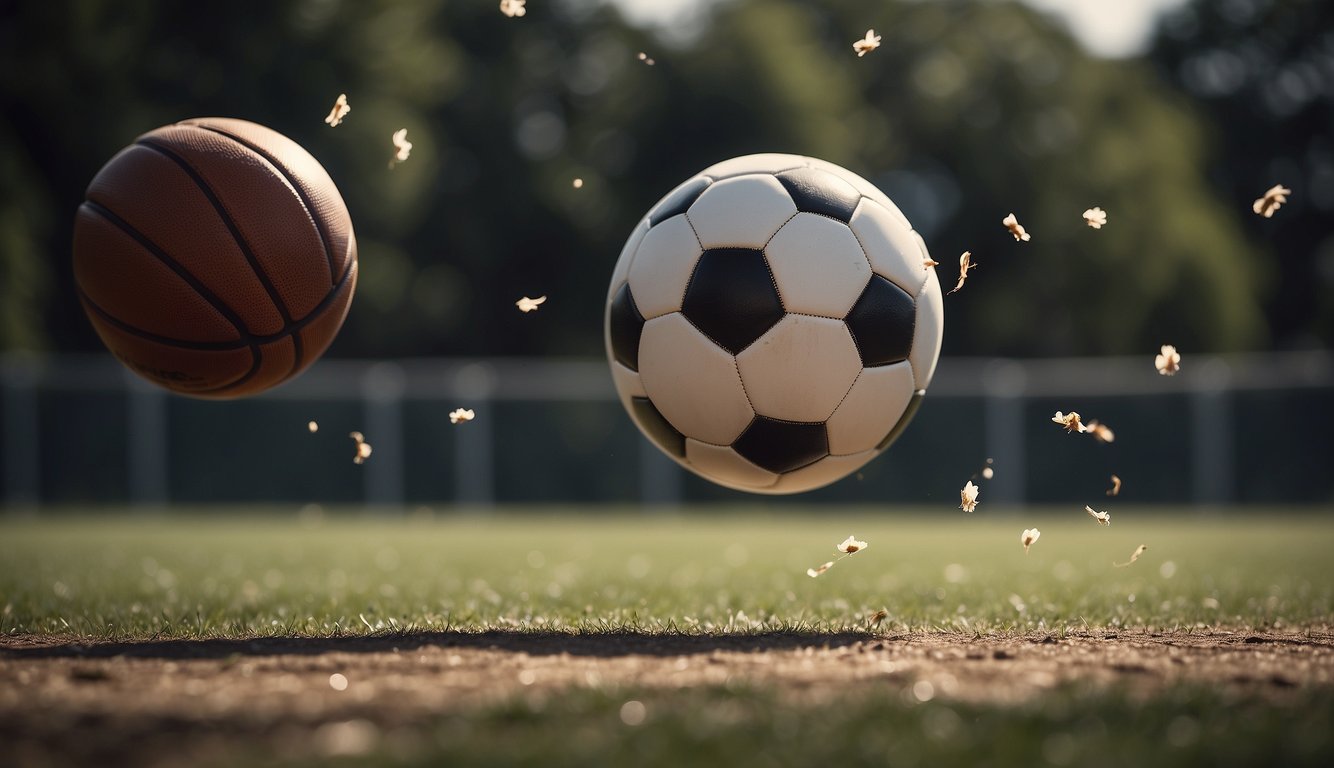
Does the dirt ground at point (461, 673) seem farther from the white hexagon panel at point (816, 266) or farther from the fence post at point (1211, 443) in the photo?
the fence post at point (1211, 443)

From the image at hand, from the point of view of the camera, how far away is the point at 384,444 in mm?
23656

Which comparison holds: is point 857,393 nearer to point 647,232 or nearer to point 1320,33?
point 647,232

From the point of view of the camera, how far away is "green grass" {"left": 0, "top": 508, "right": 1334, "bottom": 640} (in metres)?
6.54

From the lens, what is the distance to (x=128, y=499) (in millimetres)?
22531

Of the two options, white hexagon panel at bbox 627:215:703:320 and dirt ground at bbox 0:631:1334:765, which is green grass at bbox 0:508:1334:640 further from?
white hexagon panel at bbox 627:215:703:320

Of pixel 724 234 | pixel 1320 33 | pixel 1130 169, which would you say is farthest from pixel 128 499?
pixel 1320 33

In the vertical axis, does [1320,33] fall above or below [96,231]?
above

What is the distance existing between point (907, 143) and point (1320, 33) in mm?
21188

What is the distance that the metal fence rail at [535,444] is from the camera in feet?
73.3

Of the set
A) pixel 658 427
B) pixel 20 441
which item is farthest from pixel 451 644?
pixel 20 441

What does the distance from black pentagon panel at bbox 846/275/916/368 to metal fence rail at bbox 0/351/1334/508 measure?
17627 millimetres

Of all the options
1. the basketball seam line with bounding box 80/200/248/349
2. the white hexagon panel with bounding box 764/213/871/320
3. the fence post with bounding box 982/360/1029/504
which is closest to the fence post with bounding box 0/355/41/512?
the fence post with bounding box 982/360/1029/504

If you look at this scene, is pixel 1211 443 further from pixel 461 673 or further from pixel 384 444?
pixel 461 673

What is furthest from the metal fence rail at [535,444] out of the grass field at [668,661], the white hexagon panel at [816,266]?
the white hexagon panel at [816,266]
